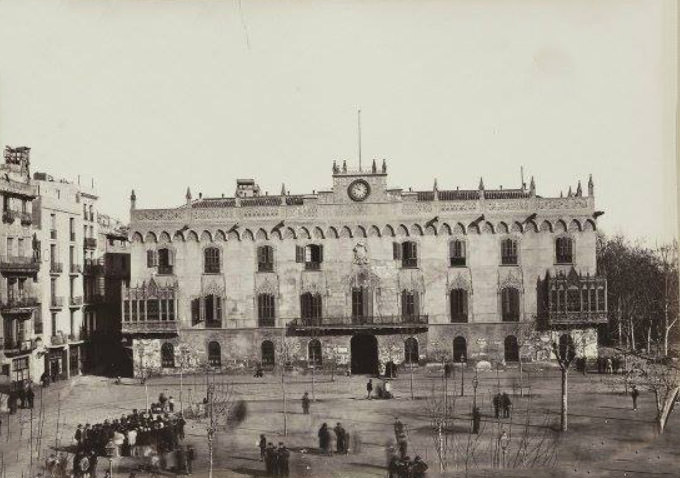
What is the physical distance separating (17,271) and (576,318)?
117ft

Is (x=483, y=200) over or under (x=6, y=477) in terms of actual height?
over

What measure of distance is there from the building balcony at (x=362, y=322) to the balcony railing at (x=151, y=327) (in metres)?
7.98

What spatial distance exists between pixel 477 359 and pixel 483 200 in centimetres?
1059

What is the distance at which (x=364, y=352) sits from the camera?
51656 millimetres

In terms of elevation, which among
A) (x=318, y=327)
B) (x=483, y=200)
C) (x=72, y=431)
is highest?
(x=483, y=200)

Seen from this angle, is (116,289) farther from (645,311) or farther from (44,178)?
(645,311)

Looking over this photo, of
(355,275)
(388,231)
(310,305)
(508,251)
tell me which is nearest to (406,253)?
(388,231)

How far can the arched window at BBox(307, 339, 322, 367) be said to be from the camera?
49.8m

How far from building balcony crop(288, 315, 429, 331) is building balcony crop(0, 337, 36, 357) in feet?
55.0

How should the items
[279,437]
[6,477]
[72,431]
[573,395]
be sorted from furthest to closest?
1. [573,395]
2. [72,431]
3. [279,437]
4. [6,477]

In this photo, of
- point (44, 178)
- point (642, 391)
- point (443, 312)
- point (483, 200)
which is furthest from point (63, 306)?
point (642, 391)

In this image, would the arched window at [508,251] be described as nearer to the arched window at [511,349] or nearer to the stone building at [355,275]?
the stone building at [355,275]

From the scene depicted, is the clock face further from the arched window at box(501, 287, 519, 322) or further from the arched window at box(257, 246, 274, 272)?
the arched window at box(501, 287, 519, 322)

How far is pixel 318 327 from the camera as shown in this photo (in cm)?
4916
